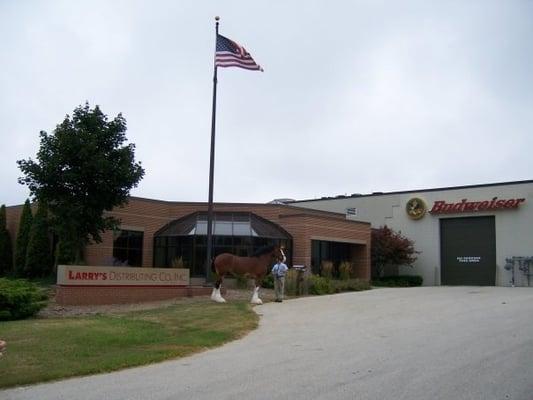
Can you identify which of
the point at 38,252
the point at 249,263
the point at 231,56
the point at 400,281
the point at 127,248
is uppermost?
the point at 231,56

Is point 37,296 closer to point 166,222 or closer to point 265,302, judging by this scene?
point 265,302

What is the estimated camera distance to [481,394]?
788 cm

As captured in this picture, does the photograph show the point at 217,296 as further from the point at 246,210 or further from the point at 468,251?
the point at 468,251

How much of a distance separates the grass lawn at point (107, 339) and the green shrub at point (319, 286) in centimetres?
840

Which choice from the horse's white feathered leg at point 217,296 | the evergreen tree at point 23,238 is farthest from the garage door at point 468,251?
the evergreen tree at point 23,238

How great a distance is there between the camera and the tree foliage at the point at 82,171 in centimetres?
2309

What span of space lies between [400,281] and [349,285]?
8.87m

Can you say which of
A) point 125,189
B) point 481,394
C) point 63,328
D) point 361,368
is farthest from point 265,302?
point 481,394

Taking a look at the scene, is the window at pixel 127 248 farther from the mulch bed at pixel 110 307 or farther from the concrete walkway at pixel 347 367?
the concrete walkway at pixel 347 367

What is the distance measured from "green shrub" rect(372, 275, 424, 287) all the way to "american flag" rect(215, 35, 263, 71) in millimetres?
17830

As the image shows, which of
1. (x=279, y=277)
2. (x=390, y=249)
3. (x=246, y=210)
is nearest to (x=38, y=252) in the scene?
(x=246, y=210)

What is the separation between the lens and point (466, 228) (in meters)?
38.4

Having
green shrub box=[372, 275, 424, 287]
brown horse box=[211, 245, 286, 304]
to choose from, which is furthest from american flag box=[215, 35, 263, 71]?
green shrub box=[372, 275, 424, 287]

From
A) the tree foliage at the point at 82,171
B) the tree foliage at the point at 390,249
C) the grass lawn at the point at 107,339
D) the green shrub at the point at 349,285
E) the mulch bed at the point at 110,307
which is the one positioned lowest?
the grass lawn at the point at 107,339
